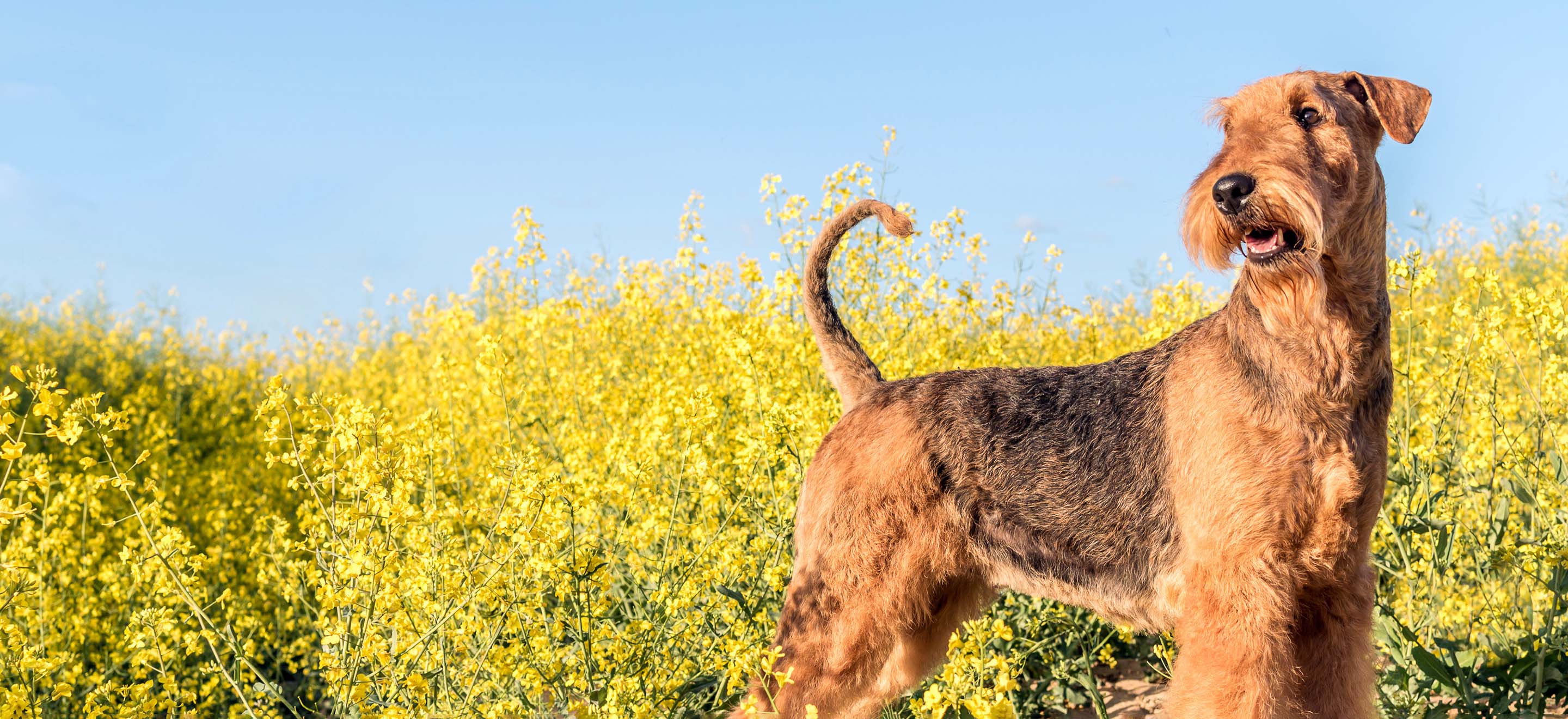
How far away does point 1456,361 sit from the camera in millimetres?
3793

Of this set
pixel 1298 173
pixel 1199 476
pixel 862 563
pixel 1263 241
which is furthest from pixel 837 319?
pixel 1298 173

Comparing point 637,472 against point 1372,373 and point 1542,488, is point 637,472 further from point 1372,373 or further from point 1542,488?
point 1542,488

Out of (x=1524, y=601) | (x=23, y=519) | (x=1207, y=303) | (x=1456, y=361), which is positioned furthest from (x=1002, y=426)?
(x=1207, y=303)

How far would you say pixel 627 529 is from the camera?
378cm

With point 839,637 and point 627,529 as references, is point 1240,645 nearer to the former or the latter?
point 839,637

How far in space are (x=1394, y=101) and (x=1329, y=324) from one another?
64 cm

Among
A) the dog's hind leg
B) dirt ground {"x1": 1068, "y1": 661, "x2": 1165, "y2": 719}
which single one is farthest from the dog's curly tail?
dirt ground {"x1": 1068, "y1": 661, "x2": 1165, "y2": 719}

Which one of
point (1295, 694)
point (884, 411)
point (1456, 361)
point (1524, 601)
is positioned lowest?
point (1524, 601)

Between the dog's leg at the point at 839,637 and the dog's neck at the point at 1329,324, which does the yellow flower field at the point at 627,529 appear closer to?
the dog's leg at the point at 839,637

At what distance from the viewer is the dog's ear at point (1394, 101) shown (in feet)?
8.85

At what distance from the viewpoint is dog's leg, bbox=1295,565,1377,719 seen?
8.93 ft

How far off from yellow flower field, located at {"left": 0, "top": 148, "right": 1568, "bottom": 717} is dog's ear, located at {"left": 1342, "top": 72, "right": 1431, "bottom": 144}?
0.88m

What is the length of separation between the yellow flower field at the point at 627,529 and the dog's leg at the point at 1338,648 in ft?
2.24

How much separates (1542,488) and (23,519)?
5625mm
